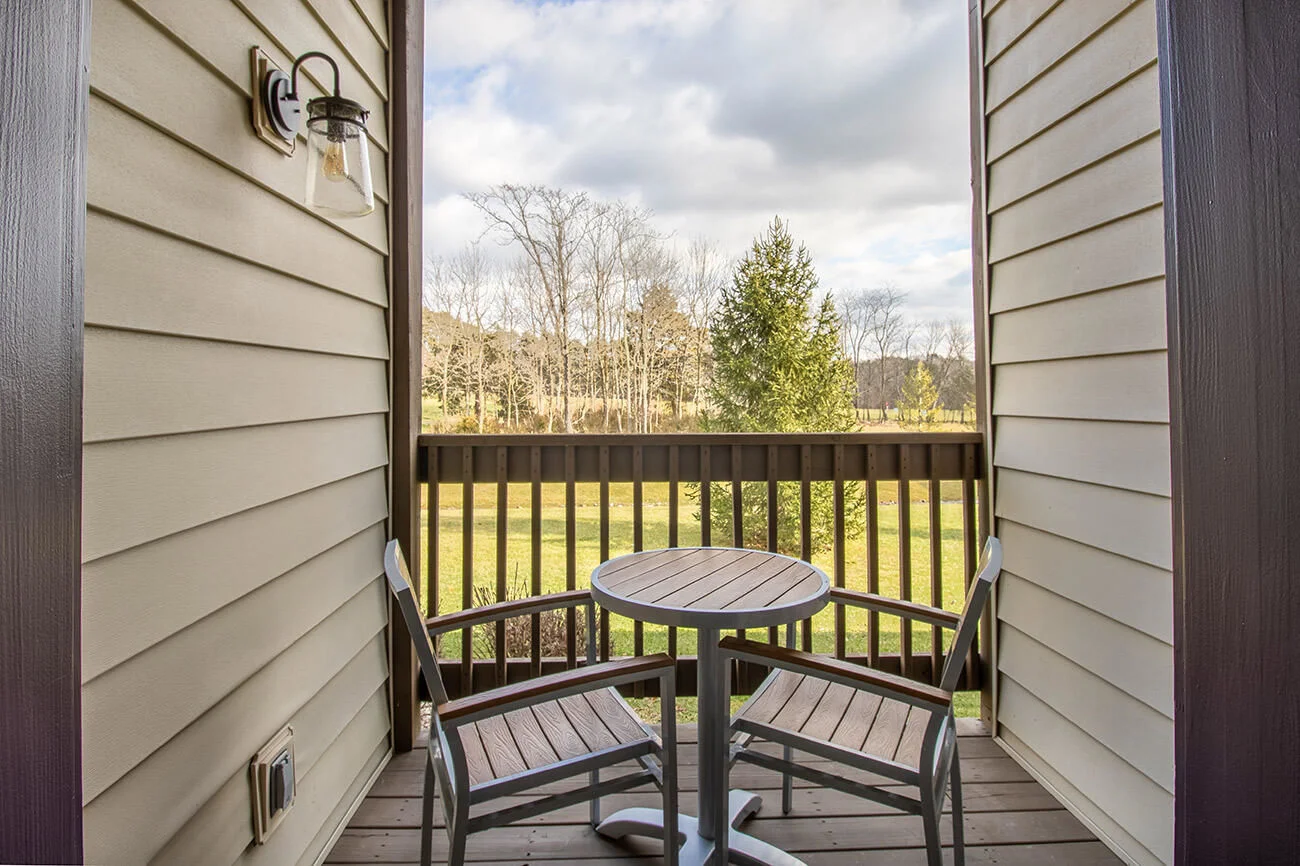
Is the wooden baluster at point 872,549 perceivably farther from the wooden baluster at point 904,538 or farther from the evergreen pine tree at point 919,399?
the evergreen pine tree at point 919,399

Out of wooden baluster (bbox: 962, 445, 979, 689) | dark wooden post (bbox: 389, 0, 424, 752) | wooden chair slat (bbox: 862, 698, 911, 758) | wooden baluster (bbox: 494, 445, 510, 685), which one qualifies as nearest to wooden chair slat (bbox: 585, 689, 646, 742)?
wooden chair slat (bbox: 862, 698, 911, 758)

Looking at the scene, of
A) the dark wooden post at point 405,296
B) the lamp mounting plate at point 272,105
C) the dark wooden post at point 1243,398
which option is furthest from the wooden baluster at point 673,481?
the dark wooden post at point 1243,398

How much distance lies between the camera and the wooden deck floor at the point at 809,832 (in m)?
1.70

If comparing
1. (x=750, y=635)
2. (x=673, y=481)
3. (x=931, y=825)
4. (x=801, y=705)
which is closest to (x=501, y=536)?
(x=673, y=481)

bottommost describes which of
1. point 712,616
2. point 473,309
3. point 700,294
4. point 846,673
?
point 846,673

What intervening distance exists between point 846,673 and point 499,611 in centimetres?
90

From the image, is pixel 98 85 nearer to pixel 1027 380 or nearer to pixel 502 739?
pixel 502 739

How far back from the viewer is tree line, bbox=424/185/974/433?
11.3ft

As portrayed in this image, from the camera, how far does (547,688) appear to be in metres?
1.28

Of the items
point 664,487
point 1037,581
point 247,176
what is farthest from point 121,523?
point 664,487

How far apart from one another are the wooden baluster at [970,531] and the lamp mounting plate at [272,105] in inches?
91.4

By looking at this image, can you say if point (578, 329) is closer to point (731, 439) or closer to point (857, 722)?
point (731, 439)

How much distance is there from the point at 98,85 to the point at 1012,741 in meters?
2.89

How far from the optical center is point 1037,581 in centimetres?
208
